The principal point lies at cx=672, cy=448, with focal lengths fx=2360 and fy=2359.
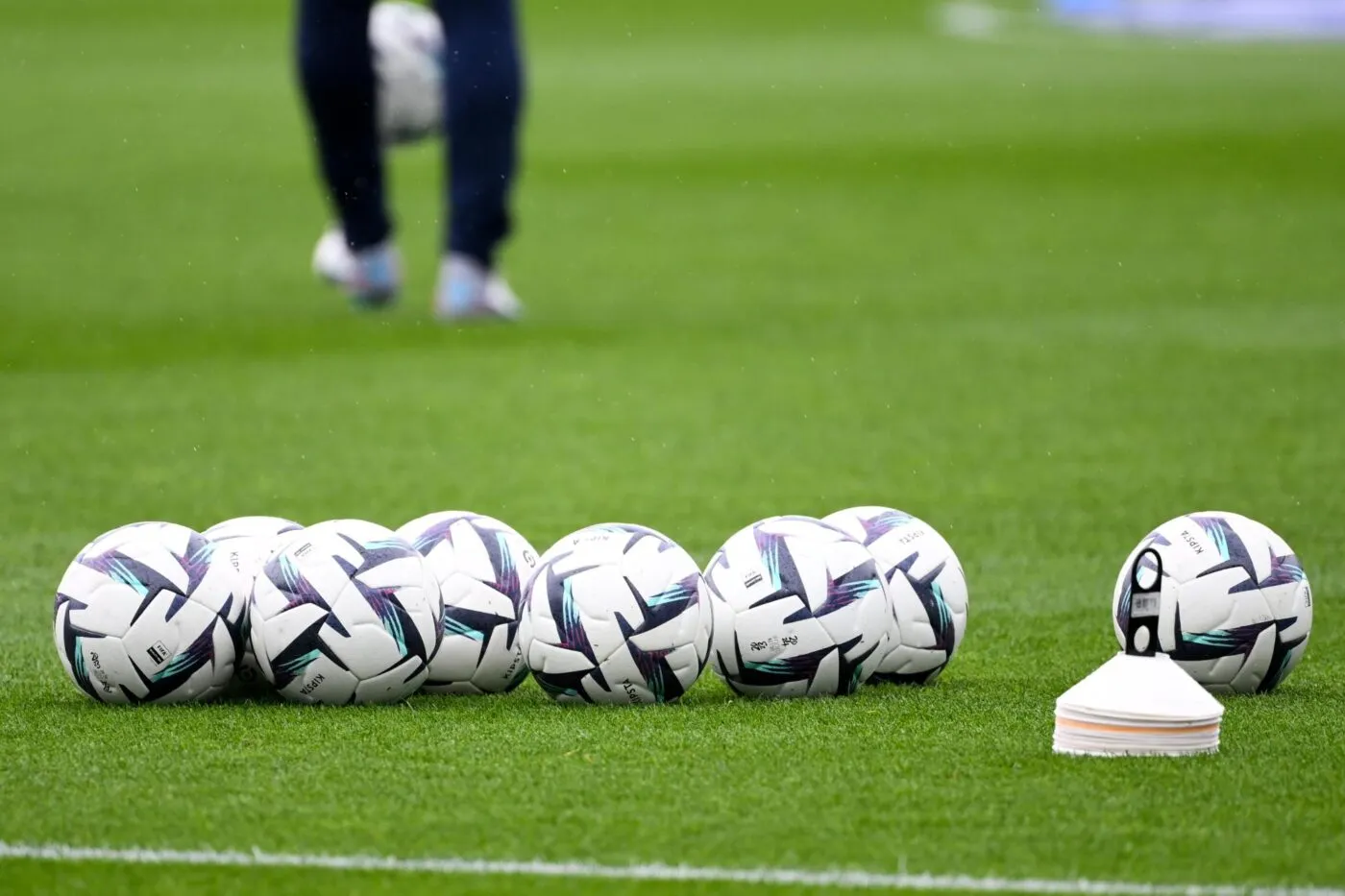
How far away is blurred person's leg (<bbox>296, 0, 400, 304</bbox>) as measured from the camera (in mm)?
12227

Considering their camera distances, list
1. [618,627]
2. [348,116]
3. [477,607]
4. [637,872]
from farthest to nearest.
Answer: [348,116] < [477,607] < [618,627] < [637,872]

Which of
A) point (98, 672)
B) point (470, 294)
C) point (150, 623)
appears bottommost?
point (470, 294)

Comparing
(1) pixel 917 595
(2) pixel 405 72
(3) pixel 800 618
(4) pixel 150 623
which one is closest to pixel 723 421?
(2) pixel 405 72

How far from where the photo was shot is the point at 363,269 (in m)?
13.5

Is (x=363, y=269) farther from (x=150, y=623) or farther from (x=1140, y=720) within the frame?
(x=1140, y=720)

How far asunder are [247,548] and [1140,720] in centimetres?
215

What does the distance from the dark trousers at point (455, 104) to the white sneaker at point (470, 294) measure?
17 cm

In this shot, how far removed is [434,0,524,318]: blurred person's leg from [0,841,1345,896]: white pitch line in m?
8.20

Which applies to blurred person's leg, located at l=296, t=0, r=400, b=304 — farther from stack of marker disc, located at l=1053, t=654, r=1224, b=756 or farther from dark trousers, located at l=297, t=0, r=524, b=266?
stack of marker disc, located at l=1053, t=654, r=1224, b=756

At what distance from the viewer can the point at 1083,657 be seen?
5895 millimetres

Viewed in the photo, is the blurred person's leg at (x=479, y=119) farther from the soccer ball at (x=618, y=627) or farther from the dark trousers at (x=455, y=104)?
the soccer ball at (x=618, y=627)

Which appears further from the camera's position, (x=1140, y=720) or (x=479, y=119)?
(x=479, y=119)

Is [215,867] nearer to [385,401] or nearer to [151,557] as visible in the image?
[151,557]

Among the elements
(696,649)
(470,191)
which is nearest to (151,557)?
(696,649)
